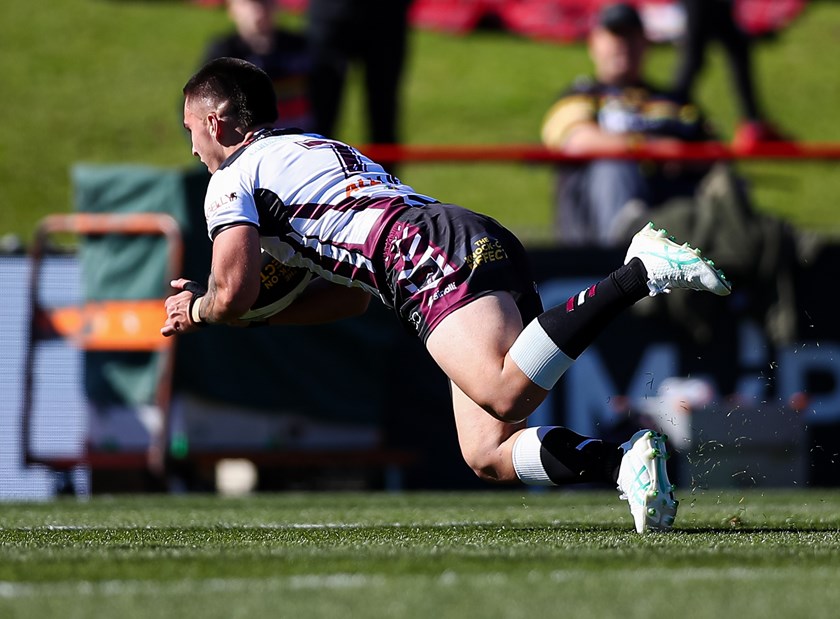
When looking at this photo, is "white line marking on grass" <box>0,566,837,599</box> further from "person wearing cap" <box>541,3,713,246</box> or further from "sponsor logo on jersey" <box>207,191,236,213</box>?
"person wearing cap" <box>541,3,713,246</box>

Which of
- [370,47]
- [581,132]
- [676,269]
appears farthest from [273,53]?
[676,269]

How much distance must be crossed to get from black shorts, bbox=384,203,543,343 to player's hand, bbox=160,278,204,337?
2.22ft

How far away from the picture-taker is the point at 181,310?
4973mm

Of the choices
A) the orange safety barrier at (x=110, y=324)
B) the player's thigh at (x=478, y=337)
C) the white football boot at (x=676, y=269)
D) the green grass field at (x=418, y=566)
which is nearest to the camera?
the green grass field at (x=418, y=566)

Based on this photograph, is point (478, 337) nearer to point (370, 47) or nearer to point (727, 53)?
point (370, 47)

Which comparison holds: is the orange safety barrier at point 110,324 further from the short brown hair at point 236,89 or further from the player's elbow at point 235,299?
the player's elbow at point 235,299

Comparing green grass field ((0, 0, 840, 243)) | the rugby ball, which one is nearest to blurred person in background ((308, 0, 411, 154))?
the rugby ball

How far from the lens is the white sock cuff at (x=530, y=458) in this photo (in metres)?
4.73

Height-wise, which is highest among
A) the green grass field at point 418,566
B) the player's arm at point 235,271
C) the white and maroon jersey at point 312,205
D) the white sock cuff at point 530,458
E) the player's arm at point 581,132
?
the player's arm at point 581,132

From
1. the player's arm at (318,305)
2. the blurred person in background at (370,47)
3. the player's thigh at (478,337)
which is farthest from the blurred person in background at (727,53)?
the player's thigh at (478,337)

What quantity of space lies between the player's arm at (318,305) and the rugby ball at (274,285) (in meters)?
0.06

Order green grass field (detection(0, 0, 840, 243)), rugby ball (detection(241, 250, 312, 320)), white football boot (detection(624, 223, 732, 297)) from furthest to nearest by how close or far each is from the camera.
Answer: green grass field (detection(0, 0, 840, 243))
rugby ball (detection(241, 250, 312, 320))
white football boot (detection(624, 223, 732, 297))

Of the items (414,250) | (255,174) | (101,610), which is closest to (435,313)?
(414,250)

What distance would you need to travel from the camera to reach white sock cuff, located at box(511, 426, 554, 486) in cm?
473
